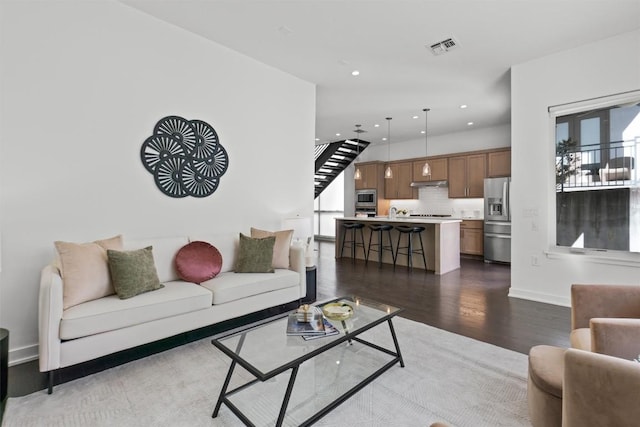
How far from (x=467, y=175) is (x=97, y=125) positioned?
23.8ft

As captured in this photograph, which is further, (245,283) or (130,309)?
(245,283)

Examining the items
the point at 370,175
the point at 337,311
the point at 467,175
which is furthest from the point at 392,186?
the point at 337,311

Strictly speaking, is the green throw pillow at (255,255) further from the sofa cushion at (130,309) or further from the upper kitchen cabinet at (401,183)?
the upper kitchen cabinet at (401,183)

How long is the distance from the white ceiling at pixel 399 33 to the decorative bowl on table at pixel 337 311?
2747mm

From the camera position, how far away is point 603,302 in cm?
197

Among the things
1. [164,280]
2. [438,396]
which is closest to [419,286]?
[438,396]

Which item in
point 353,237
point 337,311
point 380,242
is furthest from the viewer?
point 353,237

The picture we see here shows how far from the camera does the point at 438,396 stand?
199 cm

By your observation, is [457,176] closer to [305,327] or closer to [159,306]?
[305,327]

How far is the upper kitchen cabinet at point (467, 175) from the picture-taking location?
736 cm

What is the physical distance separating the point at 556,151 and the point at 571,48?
120cm

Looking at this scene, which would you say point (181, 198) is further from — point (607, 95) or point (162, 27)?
point (607, 95)

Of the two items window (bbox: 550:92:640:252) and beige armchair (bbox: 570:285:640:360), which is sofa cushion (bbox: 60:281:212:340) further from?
window (bbox: 550:92:640:252)

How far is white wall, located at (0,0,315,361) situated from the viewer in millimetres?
2514
